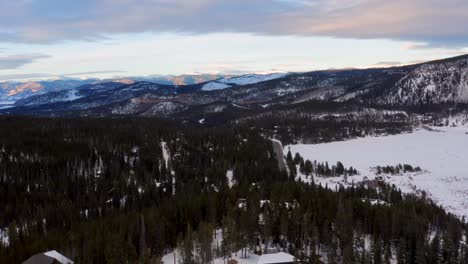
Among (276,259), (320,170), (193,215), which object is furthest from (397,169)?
(276,259)

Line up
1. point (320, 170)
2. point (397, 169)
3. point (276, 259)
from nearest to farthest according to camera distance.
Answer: point (276, 259) → point (320, 170) → point (397, 169)

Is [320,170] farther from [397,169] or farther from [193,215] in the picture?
[193,215]

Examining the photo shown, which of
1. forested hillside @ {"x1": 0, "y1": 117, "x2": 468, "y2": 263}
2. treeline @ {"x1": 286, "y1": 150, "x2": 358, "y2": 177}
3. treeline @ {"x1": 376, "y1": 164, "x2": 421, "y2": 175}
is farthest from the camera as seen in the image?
treeline @ {"x1": 376, "y1": 164, "x2": 421, "y2": 175}

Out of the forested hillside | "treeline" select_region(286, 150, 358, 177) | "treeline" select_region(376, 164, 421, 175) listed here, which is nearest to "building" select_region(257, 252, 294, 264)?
the forested hillside

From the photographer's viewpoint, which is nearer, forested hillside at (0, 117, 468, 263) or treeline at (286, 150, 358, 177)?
forested hillside at (0, 117, 468, 263)

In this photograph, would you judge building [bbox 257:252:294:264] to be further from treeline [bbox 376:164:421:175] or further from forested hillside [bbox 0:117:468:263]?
treeline [bbox 376:164:421:175]

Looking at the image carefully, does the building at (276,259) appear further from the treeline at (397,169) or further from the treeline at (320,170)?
the treeline at (397,169)

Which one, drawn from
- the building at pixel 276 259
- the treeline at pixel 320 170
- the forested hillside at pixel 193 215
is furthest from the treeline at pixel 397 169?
the building at pixel 276 259

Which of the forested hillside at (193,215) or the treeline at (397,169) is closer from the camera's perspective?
the forested hillside at (193,215)

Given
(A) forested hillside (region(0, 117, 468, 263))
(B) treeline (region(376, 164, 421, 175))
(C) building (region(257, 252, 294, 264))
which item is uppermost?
(C) building (region(257, 252, 294, 264))
